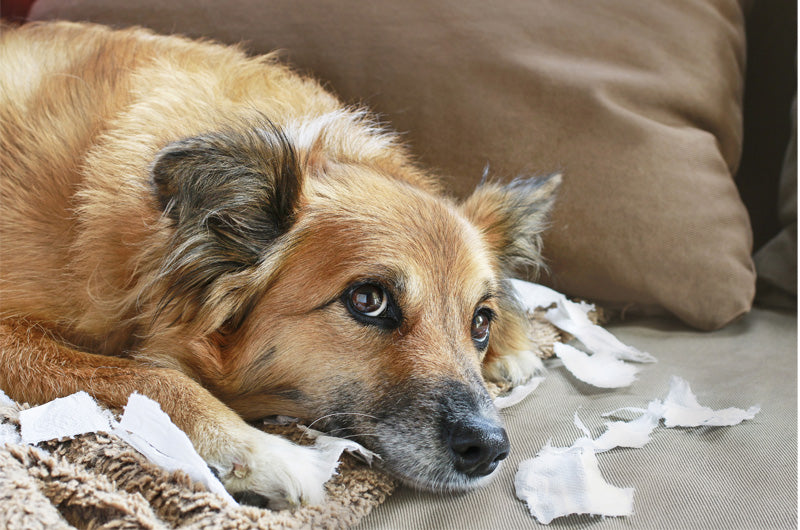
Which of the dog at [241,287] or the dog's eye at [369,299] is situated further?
the dog's eye at [369,299]

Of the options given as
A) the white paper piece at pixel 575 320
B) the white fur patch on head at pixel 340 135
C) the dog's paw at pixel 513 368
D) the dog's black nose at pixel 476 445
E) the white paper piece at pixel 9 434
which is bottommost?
the white paper piece at pixel 575 320

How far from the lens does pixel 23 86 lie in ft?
6.07

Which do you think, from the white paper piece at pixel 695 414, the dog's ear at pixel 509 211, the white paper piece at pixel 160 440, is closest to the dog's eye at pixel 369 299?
the white paper piece at pixel 160 440

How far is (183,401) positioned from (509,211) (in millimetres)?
1093

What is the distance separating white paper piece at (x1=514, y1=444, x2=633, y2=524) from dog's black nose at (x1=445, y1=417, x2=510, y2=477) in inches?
2.7

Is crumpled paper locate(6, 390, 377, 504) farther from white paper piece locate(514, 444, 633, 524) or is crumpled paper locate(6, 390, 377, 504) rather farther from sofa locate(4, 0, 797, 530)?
sofa locate(4, 0, 797, 530)

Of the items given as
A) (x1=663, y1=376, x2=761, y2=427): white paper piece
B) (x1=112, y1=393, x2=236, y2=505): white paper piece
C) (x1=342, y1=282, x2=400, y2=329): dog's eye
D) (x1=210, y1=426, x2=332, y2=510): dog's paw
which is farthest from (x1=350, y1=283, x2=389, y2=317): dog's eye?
(x1=663, y1=376, x2=761, y2=427): white paper piece

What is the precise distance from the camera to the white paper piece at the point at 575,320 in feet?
6.26

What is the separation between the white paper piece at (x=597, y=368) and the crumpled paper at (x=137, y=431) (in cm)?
71

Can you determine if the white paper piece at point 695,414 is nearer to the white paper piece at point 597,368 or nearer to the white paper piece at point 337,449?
the white paper piece at point 597,368

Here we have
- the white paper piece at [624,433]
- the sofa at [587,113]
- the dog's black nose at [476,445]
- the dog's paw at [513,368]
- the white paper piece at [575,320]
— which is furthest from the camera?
the sofa at [587,113]

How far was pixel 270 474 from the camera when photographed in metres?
1.17

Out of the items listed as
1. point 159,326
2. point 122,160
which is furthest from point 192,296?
point 122,160

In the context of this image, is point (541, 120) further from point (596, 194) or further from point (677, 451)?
point (677, 451)
